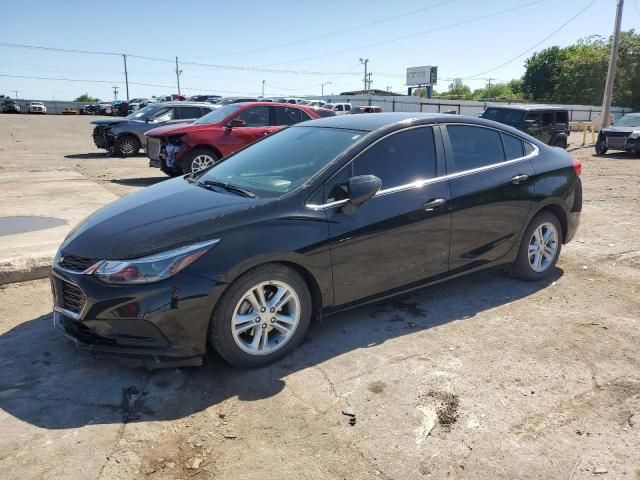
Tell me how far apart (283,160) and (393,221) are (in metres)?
1.04

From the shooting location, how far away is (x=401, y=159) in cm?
426

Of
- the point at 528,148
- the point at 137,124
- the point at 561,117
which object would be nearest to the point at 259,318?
the point at 528,148

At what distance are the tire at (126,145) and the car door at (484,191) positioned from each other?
1300 cm

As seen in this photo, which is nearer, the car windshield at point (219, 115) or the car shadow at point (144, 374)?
the car shadow at point (144, 374)

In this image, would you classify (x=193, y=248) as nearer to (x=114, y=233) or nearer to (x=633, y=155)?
(x=114, y=233)

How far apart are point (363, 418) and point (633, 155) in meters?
19.4

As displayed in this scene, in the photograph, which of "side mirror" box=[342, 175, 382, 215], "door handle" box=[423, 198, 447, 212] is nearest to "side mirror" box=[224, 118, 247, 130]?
"door handle" box=[423, 198, 447, 212]

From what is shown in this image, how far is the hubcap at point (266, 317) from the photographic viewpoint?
343cm

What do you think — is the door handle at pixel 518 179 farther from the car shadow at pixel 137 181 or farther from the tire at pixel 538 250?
the car shadow at pixel 137 181

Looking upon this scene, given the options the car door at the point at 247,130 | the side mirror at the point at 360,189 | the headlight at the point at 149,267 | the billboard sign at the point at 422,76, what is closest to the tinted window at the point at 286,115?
the car door at the point at 247,130

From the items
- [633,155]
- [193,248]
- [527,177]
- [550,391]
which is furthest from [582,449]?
[633,155]

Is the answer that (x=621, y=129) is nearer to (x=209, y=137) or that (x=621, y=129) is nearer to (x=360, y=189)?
(x=209, y=137)

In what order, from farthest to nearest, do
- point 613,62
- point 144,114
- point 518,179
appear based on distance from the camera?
point 613,62 < point 144,114 < point 518,179

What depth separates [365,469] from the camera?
Answer: 261 centimetres
